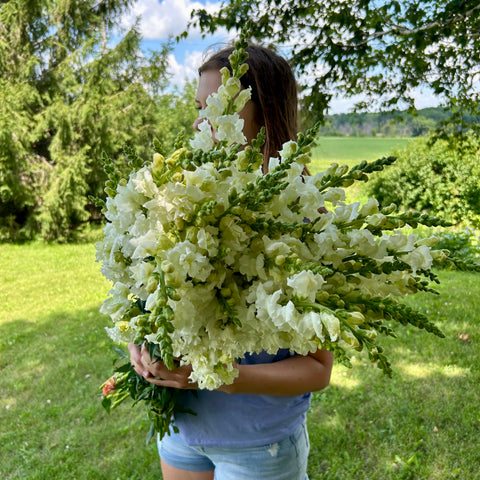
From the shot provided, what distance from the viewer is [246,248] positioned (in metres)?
0.76

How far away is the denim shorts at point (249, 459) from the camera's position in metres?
1.26

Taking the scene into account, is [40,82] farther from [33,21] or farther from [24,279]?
[24,279]

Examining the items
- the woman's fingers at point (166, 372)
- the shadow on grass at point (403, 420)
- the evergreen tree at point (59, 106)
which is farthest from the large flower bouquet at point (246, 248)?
the evergreen tree at point (59, 106)

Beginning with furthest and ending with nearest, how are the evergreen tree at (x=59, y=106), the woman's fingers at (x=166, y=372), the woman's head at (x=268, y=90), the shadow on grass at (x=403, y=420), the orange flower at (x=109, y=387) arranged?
the evergreen tree at (x=59, y=106) < the shadow on grass at (x=403, y=420) < the orange flower at (x=109, y=387) < the woman's head at (x=268, y=90) < the woman's fingers at (x=166, y=372)

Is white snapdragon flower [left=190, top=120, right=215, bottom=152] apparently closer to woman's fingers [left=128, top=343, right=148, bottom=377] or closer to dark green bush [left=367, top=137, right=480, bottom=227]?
woman's fingers [left=128, top=343, right=148, bottom=377]

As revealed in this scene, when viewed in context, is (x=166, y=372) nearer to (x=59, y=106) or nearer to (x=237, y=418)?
(x=237, y=418)

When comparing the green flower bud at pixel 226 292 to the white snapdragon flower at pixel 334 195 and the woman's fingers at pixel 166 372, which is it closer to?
the white snapdragon flower at pixel 334 195

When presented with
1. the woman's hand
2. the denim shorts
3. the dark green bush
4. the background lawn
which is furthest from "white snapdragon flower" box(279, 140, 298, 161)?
the dark green bush

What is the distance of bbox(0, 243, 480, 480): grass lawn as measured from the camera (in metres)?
2.79

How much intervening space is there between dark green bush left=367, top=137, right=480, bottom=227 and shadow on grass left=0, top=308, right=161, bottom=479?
7179mm

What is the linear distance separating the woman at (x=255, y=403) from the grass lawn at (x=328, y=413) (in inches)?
64.3

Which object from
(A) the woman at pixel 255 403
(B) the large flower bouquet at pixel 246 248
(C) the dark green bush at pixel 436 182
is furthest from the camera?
(C) the dark green bush at pixel 436 182

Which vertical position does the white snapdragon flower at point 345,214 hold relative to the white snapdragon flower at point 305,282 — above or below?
above

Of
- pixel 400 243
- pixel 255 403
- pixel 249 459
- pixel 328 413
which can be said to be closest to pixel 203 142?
pixel 400 243
